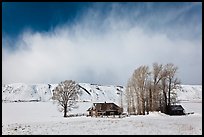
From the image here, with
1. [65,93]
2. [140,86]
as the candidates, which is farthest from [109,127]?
[65,93]

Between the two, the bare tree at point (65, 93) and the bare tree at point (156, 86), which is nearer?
the bare tree at point (156, 86)

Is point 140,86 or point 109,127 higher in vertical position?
point 140,86

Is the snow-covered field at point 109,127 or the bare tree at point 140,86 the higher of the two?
the bare tree at point 140,86

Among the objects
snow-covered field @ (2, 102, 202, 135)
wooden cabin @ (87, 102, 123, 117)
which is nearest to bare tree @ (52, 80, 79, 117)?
wooden cabin @ (87, 102, 123, 117)

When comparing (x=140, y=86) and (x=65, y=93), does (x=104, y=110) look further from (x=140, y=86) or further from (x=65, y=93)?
(x=140, y=86)

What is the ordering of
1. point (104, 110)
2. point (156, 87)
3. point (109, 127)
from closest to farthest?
point (109, 127)
point (156, 87)
point (104, 110)

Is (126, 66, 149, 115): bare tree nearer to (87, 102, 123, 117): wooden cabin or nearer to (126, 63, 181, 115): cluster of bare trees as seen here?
(126, 63, 181, 115): cluster of bare trees

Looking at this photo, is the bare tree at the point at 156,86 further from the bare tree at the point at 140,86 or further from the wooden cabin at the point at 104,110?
the wooden cabin at the point at 104,110

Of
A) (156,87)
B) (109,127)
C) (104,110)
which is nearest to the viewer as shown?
(109,127)

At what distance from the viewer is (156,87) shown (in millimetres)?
41188

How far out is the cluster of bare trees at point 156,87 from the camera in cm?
4116

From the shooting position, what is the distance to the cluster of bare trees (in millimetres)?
41156

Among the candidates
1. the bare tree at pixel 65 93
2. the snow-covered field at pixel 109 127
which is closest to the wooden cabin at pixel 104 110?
the bare tree at pixel 65 93

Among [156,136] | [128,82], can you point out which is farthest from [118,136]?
[128,82]
